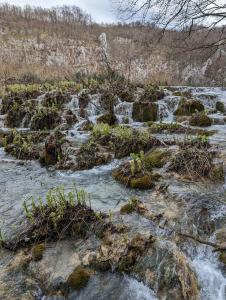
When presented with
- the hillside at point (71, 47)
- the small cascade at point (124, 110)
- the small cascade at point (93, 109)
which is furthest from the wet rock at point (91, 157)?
the hillside at point (71, 47)

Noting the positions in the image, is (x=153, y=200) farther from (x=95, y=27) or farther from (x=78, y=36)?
(x=95, y=27)

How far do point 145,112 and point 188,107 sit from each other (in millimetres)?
1615

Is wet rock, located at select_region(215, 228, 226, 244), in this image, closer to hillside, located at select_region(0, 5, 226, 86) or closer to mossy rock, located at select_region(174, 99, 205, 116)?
mossy rock, located at select_region(174, 99, 205, 116)

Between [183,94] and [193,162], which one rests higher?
[183,94]

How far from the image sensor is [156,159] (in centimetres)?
662

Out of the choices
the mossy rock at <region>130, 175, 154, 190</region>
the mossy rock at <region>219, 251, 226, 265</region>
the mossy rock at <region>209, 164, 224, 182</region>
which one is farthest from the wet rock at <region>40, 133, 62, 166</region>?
the mossy rock at <region>219, 251, 226, 265</region>

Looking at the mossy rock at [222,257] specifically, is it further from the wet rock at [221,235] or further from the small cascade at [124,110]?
the small cascade at [124,110]

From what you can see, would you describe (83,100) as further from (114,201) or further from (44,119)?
(114,201)

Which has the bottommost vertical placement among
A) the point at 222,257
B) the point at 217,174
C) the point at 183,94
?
the point at 222,257

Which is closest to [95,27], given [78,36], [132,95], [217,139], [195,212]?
[78,36]

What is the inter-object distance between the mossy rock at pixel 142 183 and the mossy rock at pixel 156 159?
619mm

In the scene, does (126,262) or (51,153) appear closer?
(126,262)

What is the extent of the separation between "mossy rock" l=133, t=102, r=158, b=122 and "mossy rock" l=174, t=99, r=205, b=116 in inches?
31.8

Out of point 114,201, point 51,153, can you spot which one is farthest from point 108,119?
point 114,201
